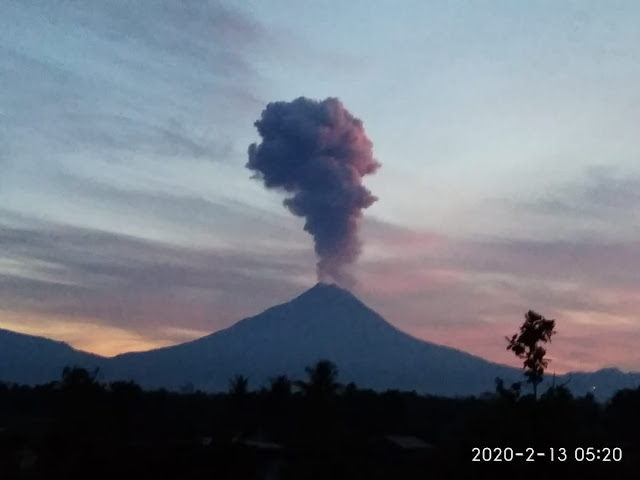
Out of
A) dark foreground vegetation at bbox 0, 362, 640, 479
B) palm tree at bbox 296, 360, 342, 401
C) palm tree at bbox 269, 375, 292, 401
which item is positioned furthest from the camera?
palm tree at bbox 269, 375, 292, 401

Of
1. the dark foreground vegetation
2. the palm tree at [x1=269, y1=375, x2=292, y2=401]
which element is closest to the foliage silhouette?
the dark foreground vegetation

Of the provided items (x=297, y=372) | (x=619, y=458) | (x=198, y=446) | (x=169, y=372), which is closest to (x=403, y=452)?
(x=198, y=446)

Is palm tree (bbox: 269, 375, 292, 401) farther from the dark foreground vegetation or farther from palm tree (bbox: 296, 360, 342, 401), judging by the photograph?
palm tree (bbox: 296, 360, 342, 401)

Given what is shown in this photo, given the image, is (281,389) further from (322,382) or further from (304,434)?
(304,434)

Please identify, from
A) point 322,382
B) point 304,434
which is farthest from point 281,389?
point 304,434

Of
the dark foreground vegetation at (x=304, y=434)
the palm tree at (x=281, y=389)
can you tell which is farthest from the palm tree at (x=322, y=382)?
the palm tree at (x=281, y=389)

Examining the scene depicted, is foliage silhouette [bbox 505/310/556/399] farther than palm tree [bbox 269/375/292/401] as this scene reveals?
No

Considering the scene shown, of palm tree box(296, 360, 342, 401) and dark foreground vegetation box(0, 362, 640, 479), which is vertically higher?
palm tree box(296, 360, 342, 401)

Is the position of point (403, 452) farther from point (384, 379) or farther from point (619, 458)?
point (384, 379)

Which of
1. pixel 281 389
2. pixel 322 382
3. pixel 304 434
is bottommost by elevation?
pixel 304 434

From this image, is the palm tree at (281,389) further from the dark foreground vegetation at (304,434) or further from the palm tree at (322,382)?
the palm tree at (322,382)
